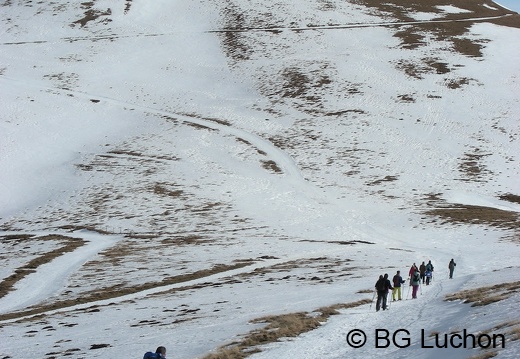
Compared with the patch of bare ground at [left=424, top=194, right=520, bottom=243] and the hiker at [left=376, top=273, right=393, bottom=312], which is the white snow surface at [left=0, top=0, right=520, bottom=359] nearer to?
the hiker at [left=376, top=273, right=393, bottom=312]

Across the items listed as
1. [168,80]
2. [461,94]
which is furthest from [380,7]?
[168,80]

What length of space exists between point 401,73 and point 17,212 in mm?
60163

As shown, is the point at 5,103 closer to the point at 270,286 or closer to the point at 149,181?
the point at 149,181

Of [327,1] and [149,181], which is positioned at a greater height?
[327,1]

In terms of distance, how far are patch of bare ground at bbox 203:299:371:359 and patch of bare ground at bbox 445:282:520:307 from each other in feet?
13.9

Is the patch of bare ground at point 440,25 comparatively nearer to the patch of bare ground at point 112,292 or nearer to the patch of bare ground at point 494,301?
the patch of bare ground at point 112,292

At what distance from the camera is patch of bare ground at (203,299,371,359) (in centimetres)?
1869

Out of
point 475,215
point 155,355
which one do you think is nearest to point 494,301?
point 155,355

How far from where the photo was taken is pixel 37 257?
41.7 meters

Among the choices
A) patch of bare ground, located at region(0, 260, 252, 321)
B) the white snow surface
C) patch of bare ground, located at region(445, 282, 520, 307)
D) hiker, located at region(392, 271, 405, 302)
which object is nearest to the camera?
patch of bare ground, located at region(445, 282, 520, 307)

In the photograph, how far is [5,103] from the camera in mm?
84062

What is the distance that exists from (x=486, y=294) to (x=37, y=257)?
30922 millimetres

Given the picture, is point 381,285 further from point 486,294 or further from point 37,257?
point 37,257

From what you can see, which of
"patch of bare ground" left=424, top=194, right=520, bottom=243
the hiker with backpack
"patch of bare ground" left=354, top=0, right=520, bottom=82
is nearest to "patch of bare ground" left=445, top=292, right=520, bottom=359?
the hiker with backpack
